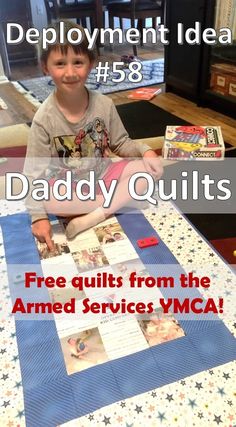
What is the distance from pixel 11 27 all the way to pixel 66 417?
3.26 metres

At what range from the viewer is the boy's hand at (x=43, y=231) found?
1073 millimetres

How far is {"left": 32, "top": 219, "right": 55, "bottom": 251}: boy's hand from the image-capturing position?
3.52 feet

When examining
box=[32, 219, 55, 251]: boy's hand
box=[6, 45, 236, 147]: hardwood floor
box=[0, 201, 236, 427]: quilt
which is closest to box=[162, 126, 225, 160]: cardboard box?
box=[6, 45, 236, 147]: hardwood floor

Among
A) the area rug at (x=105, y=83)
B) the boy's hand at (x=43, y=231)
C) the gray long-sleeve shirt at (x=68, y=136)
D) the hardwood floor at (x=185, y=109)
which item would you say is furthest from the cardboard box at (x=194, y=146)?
the area rug at (x=105, y=83)

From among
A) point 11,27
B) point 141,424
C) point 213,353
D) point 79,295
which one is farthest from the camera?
point 11,27

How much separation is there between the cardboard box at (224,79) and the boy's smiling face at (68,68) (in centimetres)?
119

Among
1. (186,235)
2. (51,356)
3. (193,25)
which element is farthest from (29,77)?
(51,356)

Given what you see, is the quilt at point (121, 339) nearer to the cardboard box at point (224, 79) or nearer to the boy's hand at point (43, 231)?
the boy's hand at point (43, 231)

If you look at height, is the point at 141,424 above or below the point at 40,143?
below

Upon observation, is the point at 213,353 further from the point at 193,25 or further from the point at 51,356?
the point at 193,25

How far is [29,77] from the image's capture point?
3.01 m

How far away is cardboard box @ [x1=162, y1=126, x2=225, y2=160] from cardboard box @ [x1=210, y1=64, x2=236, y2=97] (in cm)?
53

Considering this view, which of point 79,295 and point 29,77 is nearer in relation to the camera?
point 79,295

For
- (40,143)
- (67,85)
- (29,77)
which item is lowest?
(29,77)
